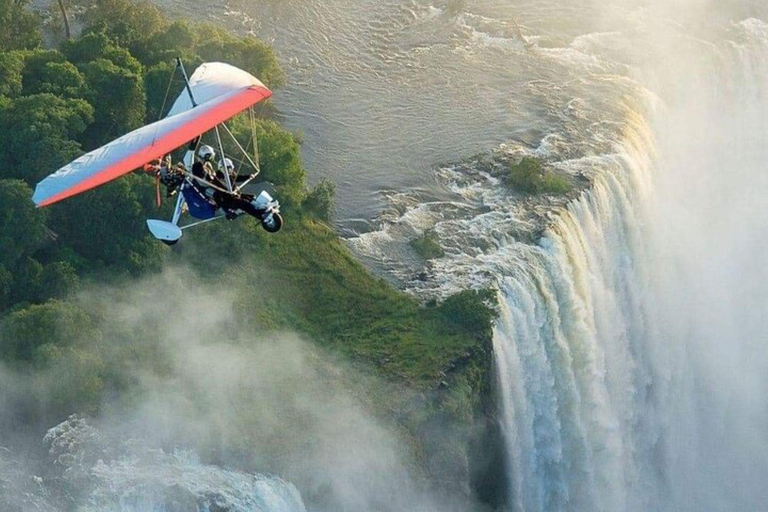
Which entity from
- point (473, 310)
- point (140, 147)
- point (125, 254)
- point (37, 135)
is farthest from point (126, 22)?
point (140, 147)

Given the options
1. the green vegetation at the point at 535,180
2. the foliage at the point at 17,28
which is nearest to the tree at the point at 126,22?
the foliage at the point at 17,28

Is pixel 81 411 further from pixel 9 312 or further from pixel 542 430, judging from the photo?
pixel 542 430

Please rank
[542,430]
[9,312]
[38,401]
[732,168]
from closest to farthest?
[38,401] → [9,312] → [542,430] → [732,168]

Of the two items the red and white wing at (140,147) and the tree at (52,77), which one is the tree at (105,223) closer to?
the tree at (52,77)

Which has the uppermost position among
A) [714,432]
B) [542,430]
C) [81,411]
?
[81,411]

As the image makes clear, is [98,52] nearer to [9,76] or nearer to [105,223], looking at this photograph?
[9,76]

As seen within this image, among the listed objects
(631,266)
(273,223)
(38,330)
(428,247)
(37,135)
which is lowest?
(631,266)

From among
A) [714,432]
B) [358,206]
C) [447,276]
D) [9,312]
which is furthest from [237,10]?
[714,432]

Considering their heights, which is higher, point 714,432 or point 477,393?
point 477,393
